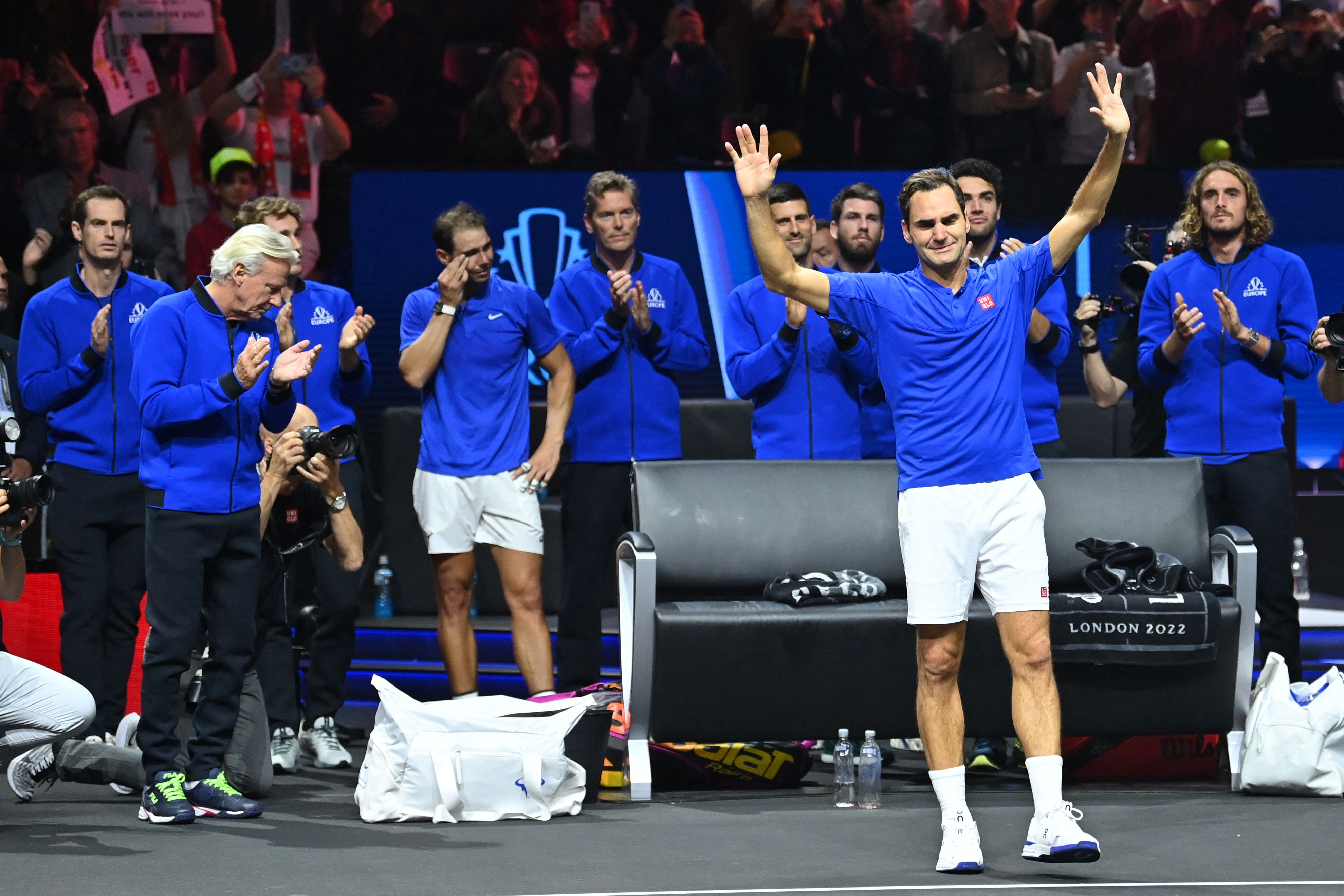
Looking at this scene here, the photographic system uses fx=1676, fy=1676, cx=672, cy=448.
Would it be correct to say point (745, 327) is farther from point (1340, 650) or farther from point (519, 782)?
point (1340, 650)

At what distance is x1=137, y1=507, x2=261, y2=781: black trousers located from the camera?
15.7 feet

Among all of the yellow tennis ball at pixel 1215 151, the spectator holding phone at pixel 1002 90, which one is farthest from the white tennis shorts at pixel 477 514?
the yellow tennis ball at pixel 1215 151

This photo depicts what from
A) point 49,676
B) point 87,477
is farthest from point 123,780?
point 87,477

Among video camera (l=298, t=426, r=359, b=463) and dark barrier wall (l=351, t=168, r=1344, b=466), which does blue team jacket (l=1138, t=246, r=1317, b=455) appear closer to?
dark barrier wall (l=351, t=168, r=1344, b=466)

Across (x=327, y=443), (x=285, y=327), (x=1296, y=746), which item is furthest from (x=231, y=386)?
(x=1296, y=746)

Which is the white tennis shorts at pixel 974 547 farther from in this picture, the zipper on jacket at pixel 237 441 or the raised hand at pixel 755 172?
the zipper on jacket at pixel 237 441

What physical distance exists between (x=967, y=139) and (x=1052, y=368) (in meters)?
3.13

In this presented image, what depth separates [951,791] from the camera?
13.8 feet

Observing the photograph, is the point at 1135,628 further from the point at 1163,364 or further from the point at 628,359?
the point at 628,359

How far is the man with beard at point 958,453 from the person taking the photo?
416 cm

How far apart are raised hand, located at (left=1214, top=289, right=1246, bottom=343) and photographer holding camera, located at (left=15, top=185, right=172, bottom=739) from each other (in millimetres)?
3715

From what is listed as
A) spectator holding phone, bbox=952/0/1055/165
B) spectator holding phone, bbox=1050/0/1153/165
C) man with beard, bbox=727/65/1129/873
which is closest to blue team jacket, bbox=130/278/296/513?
man with beard, bbox=727/65/1129/873

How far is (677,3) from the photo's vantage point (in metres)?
8.95

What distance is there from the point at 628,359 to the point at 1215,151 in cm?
402
